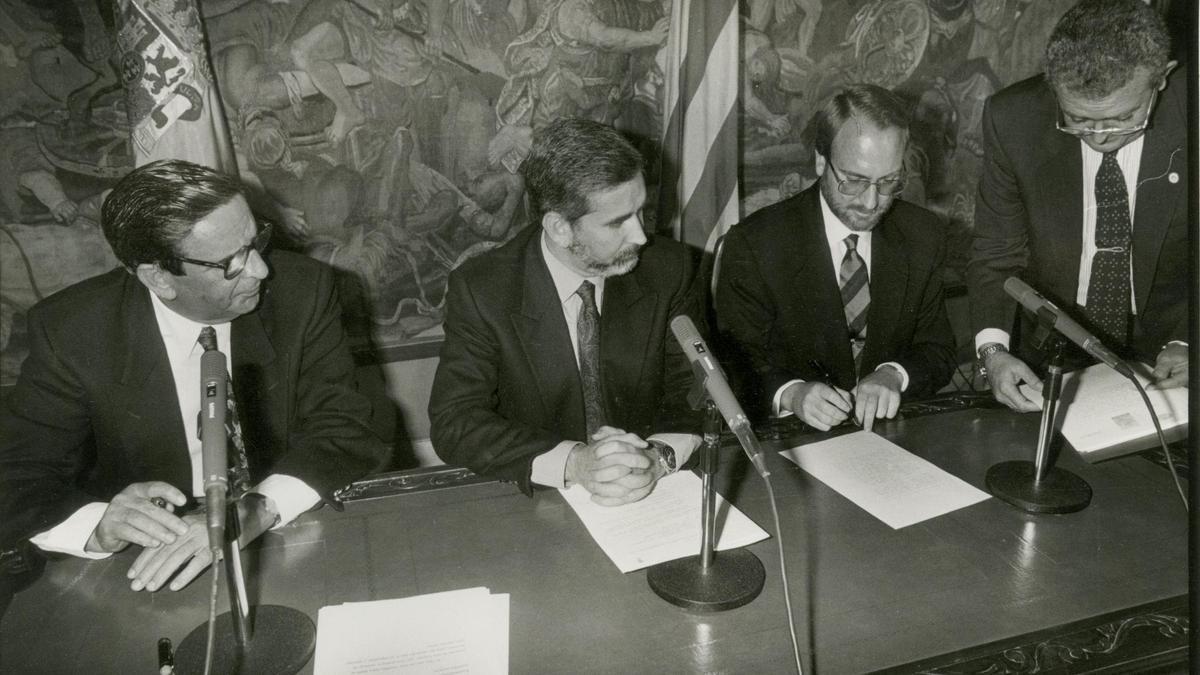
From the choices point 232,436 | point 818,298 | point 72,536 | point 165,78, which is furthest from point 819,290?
point 165,78

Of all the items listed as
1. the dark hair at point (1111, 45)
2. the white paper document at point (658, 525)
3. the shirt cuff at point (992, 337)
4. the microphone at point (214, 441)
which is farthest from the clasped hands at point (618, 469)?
the dark hair at point (1111, 45)

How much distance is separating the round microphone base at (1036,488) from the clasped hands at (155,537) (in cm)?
176

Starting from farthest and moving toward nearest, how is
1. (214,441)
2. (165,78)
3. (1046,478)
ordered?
(165,78) → (1046,478) → (214,441)

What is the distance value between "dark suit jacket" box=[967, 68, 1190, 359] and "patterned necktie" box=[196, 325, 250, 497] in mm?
2322

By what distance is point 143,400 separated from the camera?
2.19 metres

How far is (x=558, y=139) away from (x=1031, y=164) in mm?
1611

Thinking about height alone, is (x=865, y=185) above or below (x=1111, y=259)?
A: above

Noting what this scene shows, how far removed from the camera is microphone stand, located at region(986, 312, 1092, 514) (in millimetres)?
1878

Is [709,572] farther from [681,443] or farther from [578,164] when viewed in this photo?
[578,164]

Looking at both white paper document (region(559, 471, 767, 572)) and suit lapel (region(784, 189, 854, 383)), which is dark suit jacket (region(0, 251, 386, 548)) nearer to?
white paper document (region(559, 471, 767, 572))

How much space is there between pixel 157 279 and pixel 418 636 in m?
1.27

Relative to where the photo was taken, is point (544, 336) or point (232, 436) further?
point (544, 336)

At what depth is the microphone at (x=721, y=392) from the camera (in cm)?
133

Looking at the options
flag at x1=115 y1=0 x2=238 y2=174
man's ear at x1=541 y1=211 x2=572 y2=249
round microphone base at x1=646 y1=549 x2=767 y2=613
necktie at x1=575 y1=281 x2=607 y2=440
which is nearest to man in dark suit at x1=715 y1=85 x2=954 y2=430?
necktie at x1=575 y1=281 x2=607 y2=440
